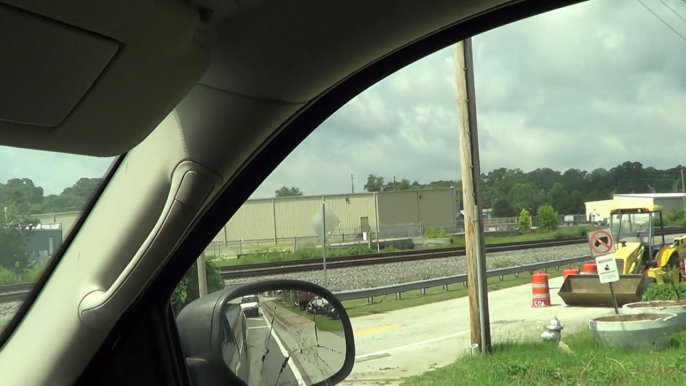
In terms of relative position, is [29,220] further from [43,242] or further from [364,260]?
[364,260]

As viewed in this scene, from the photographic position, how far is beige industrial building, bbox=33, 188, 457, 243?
3.99 meters

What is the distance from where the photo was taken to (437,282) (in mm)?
8531

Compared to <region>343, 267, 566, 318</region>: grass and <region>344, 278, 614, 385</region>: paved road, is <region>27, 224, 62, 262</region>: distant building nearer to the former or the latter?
<region>344, 278, 614, 385</region>: paved road

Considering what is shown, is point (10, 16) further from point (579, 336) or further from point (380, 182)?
point (579, 336)

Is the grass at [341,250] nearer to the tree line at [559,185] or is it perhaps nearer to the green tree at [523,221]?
the green tree at [523,221]

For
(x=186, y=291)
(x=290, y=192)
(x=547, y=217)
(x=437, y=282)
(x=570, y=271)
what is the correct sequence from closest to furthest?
(x=186, y=291) → (x=290, y=192) → (x=547, y=217) → (x=437, y=282) → (x=570, y=271)

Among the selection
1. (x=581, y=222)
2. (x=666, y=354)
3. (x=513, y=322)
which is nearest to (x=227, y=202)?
(x=666, y=354)

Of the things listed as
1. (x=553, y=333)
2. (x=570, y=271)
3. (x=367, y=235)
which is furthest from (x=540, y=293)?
(x=367, y=235)

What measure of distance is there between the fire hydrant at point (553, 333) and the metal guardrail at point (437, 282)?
4.93 feet

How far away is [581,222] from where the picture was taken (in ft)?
22.2

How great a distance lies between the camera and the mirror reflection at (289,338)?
251 centimetres

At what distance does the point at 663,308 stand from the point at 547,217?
1.66 metres

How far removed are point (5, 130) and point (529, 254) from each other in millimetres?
9091

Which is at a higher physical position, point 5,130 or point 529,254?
point 5,130
